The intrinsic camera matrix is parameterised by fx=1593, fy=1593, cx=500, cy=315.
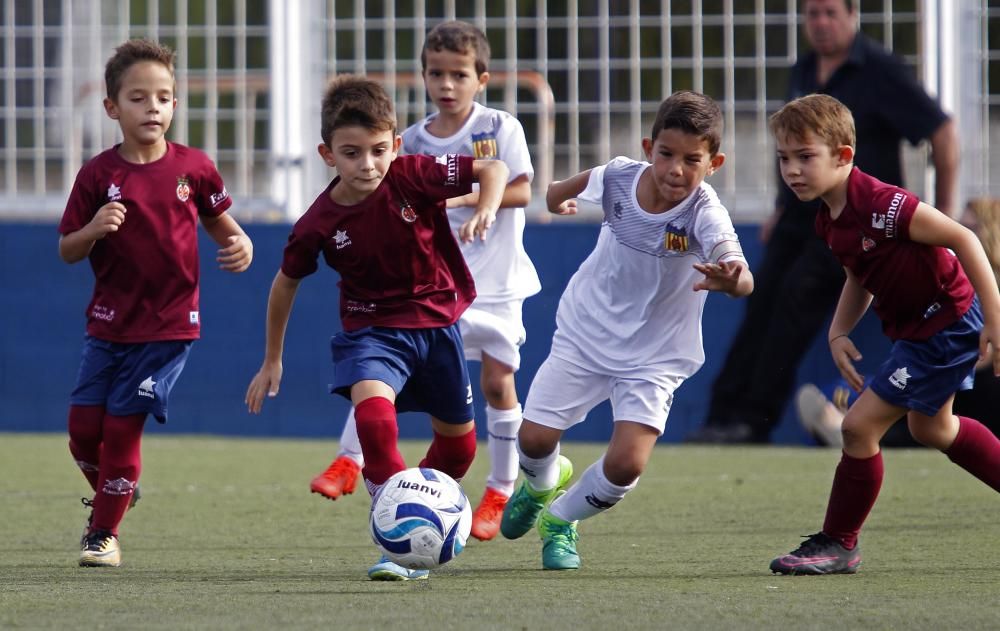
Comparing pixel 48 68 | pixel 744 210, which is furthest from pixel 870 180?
pixel 48 68

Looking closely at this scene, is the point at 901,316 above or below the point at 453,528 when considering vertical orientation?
above

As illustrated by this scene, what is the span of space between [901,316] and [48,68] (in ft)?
23.1

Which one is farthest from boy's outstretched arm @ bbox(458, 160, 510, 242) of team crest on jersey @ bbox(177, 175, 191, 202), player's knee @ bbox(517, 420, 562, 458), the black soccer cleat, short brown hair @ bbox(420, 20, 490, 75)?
the black soccer cleat

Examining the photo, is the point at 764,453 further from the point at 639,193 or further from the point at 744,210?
the point at 639,193

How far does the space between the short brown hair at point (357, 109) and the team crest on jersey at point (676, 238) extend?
2.83 ft

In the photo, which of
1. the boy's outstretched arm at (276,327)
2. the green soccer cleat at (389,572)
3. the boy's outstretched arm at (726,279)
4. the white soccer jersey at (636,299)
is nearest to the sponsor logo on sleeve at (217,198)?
the boy's outstretched arm at (276,327)

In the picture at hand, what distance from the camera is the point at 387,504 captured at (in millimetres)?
4215

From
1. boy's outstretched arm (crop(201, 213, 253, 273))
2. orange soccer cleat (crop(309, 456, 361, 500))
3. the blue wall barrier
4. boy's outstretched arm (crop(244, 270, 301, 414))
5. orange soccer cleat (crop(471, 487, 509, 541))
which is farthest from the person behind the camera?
the blue wall barrier

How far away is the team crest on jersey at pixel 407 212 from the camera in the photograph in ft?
15.3

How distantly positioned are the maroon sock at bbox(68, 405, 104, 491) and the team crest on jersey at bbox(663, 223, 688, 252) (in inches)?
72.6

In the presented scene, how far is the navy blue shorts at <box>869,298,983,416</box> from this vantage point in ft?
14.7

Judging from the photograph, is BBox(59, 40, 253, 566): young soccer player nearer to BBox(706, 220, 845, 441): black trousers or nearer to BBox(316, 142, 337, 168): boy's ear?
BBox(316, 142, 337, 168): boy's ear

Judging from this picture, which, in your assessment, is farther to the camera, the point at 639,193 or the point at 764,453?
the point at 764,453

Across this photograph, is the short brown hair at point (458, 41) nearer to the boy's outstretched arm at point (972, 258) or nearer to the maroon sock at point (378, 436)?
the maroon sock at point (378, 436)
